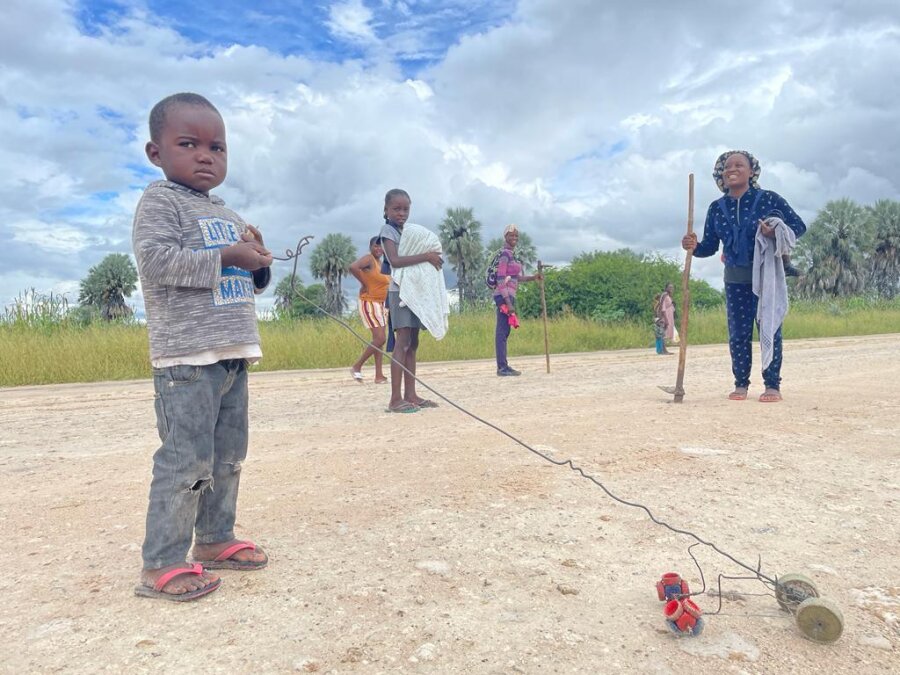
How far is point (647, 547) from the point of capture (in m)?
2.54

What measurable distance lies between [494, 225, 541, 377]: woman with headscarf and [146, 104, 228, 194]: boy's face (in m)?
7.34

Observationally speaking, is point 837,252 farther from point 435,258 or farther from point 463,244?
point 435,258

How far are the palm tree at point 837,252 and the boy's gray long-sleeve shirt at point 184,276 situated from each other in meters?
51.6

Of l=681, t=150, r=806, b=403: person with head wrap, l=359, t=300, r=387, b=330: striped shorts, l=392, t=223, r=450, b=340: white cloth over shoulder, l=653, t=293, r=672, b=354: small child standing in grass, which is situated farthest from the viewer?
l=653, t=293, r=672, b=354: small child standing in grass

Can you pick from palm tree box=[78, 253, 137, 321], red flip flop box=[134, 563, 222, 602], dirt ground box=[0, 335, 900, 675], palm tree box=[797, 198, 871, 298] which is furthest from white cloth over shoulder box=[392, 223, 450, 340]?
palm tree box=[797, 198, 871, 298]

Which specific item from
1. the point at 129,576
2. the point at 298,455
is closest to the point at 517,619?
the point at 129,576

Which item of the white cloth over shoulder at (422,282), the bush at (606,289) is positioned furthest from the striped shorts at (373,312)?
the bush at (606,289)

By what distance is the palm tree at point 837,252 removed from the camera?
4766 cm

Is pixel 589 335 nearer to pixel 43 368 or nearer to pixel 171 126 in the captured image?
pixel 43 368

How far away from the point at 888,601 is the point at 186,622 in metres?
2.16

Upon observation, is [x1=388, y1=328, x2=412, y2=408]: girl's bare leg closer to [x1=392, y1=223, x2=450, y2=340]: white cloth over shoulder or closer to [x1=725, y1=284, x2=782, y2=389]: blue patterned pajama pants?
[x1=392, y1=223, x2=450, y2=340]: white cloth over shoulder

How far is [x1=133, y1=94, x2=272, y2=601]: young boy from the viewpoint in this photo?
2242 mm

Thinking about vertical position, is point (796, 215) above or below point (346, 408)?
above

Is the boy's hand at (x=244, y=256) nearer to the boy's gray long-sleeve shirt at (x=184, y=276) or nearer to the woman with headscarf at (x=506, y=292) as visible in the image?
the boy's gray long-sleeve shirt at (x=184, y=276)
